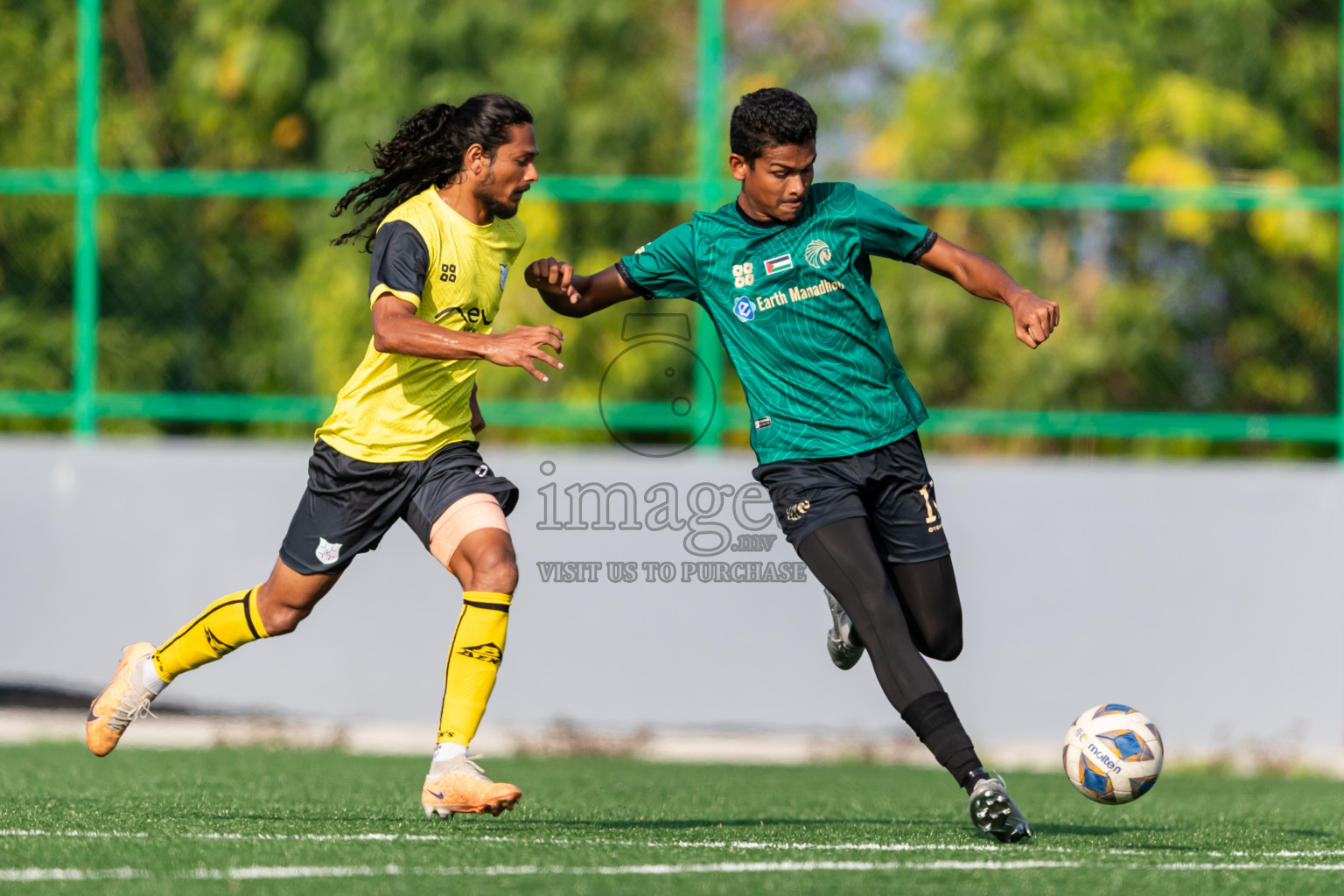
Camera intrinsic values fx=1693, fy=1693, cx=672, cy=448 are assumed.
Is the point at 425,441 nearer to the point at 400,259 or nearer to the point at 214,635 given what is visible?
the point at 400,259

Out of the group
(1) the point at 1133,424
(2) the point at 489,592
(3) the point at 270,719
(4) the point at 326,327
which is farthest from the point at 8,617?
(1) the point at 1133,424

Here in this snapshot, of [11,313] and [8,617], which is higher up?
[11,313]

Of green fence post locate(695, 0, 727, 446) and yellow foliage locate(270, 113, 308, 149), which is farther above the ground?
yellow foliage locate(270, 113, 308, 149)

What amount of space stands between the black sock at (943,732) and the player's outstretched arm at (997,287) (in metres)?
1.07

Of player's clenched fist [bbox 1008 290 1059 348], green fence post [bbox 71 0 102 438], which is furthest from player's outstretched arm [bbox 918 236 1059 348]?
green fence post [bbox 71 0 102 438]

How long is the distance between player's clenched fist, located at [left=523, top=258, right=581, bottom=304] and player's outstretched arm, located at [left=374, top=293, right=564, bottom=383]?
51cm

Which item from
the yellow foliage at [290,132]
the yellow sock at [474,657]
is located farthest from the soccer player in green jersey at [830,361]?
the yellow foliage at [290,132]

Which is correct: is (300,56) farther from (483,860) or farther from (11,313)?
(483,860)

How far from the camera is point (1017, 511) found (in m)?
8.80

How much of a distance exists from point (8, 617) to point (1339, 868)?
681 cm

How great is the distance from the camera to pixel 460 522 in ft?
16.7

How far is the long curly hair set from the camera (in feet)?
17.4

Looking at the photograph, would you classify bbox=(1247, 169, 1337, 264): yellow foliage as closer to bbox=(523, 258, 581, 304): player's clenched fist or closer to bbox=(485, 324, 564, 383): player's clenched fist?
bbox=(523, 258, 581, 304): player's clenched fist

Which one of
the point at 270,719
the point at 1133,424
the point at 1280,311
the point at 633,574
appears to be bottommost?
the point at 270,719
